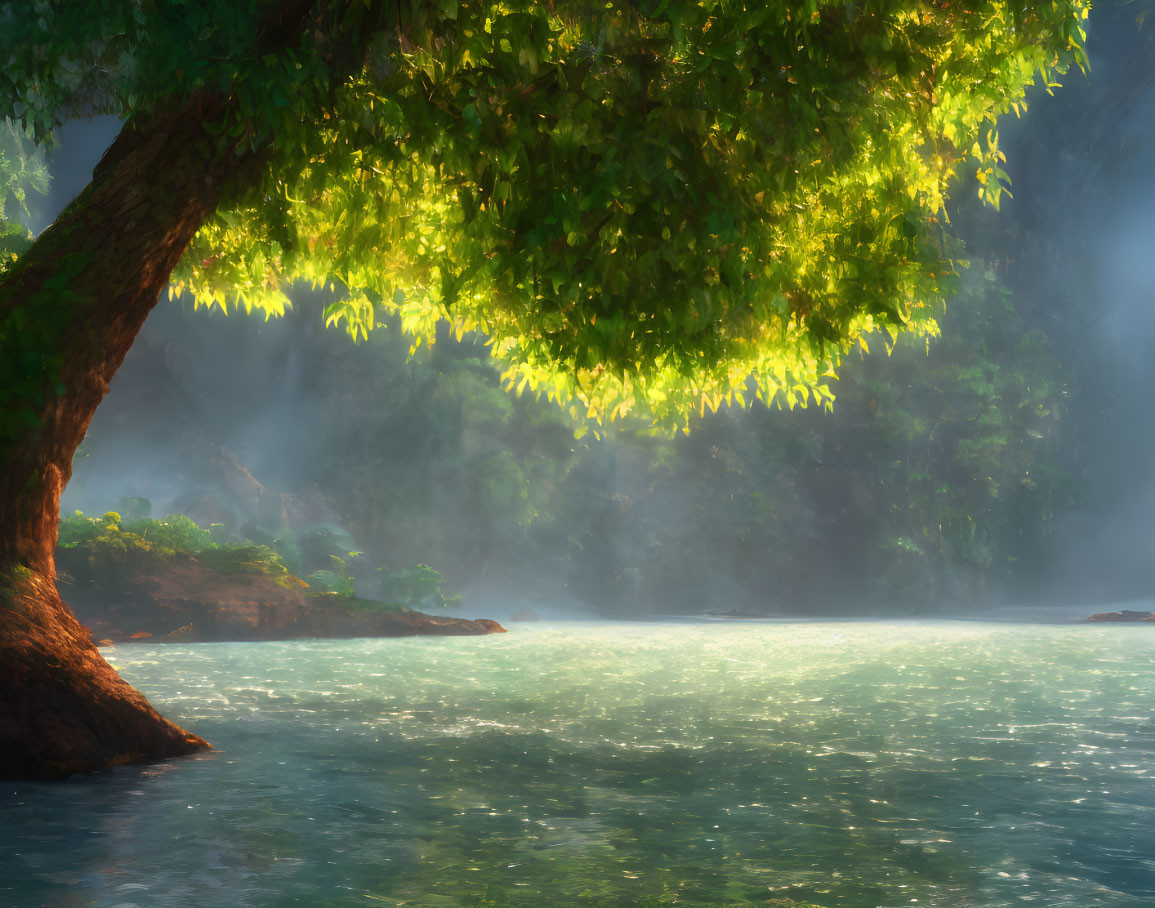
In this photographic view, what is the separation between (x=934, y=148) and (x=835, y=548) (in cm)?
3620

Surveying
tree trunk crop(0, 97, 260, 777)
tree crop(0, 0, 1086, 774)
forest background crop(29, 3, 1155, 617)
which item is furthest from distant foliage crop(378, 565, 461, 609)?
tree trunk crop(0, 97, 260, 777)

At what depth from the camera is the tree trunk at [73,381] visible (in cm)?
740

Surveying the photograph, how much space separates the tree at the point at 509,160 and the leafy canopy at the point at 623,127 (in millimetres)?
27

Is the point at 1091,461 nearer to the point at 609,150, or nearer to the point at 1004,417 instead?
the point at 1004,417

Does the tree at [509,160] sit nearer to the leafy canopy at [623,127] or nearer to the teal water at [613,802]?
the leafy canopy at [623,127]

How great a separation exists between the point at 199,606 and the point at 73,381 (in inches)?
628

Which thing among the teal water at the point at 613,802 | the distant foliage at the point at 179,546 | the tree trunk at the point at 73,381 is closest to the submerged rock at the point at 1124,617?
the distant foliage at the point at 179,546

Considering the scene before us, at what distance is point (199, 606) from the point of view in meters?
23.4

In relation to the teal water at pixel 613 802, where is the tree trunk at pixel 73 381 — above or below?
above

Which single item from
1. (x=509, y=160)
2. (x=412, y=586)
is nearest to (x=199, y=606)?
(x=412, y=586)

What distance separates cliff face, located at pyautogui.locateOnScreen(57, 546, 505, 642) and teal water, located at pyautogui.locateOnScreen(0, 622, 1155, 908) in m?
9.57

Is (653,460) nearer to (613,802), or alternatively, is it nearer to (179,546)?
(179,546)

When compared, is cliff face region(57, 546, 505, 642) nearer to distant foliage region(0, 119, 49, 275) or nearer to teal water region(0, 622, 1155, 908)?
distant foliage region(0, 119, 49, 275)

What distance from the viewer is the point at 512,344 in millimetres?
12914
